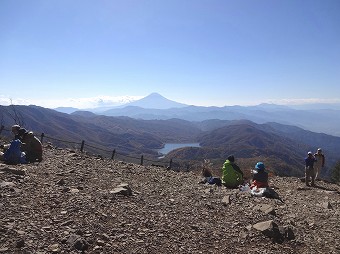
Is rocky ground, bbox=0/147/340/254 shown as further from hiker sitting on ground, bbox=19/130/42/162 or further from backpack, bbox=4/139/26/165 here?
hiker sitting on ground, bbox=19/130/42/162

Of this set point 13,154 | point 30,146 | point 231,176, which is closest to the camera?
point 13,154

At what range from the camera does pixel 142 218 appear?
9.46 m

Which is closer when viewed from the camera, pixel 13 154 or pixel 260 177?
pixel 13 154

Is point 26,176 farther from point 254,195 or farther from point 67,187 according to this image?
point 254,195

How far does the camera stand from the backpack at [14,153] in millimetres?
13828

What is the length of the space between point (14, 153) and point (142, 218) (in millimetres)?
8138

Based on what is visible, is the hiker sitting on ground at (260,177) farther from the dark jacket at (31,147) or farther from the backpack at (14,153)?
the backpack at (14,153)

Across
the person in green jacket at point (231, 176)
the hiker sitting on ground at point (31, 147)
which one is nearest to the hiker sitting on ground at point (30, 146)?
the hiker sitting on ground at point (31, 147)

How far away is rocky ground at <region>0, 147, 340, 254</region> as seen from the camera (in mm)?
7496

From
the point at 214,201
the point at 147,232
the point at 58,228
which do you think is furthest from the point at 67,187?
the point at 214,201

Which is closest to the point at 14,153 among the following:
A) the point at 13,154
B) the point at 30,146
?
the point at 13,154

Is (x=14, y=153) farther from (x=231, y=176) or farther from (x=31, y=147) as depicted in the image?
(x=231, y=176)

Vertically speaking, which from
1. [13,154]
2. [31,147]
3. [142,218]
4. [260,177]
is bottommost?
[142,218]

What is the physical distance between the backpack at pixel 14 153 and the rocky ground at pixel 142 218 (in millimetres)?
737
